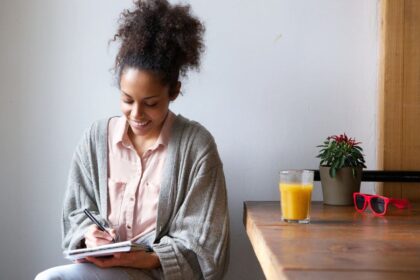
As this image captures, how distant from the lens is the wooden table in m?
0.80

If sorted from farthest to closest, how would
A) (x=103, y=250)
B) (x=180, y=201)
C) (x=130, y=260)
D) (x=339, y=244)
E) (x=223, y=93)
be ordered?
(x=223, y=93), (x=180, y=201), (x=130, y=260), (x=103, y=250), (x=339, y=244)

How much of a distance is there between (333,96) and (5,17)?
1.06 m

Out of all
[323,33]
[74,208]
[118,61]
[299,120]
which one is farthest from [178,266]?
[323,33]

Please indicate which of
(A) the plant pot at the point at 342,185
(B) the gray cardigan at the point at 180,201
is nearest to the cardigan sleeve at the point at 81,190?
(B) the gray cardigan at the point at 180,201

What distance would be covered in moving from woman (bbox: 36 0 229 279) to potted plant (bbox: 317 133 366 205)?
1.00 ft

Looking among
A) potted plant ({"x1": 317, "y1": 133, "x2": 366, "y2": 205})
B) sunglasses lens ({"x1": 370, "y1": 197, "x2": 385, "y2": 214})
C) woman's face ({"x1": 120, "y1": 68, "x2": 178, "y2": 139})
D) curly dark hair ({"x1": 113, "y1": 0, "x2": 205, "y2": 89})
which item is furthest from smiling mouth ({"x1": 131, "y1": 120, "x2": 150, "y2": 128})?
sunglasses lens ({"x1": 370, "y1": 197, "x2": 385, "y2": 214})

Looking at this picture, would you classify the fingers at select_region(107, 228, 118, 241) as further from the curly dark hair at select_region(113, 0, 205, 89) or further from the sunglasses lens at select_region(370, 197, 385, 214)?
the sunglasses lens at select_region(370, 197, 385, 214)

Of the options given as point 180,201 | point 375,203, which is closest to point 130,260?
point 180,201

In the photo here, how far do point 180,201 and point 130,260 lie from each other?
8.3 inches

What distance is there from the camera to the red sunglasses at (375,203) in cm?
136

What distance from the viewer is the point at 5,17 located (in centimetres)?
170

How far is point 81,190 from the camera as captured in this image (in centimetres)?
147

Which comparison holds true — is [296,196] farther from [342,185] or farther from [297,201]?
[342,185]

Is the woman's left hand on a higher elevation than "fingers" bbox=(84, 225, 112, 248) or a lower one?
lower
